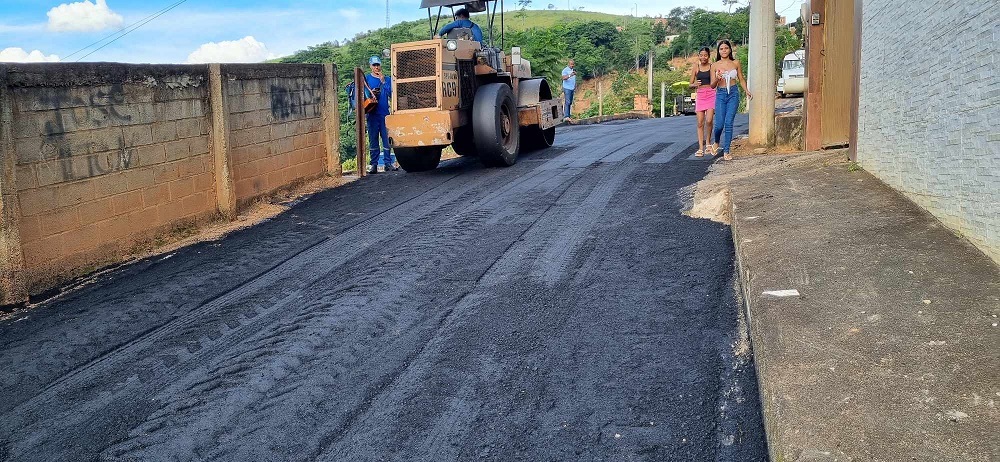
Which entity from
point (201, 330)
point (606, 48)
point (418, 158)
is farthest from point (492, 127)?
point (606, 48)

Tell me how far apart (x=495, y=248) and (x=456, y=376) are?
8.85 ft

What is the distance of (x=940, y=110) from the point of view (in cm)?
594

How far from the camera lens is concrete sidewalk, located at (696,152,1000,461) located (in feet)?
10.1

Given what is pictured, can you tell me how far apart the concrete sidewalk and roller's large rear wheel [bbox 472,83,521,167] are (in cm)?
558

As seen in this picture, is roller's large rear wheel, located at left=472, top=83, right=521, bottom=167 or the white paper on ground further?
roller's large rear wheel, located at left=472, top=83, right=521, bottom=167

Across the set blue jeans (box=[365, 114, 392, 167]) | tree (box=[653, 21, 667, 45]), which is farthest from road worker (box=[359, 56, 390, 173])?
tree (box=[653, 21, 667, 45])

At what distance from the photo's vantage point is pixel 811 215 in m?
6.68

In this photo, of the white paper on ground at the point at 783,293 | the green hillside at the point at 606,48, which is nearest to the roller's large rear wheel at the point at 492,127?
the white paper on ground at the point at 783,293

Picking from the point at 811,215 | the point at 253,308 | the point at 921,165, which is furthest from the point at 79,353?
the point at 921,165

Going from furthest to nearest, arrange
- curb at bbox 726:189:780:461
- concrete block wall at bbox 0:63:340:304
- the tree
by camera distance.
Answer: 1. the tree
2. concrete block wall at bbox 0:63:340:304
3. curb at bbox 726:189:780:461

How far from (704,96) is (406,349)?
25.6 ft

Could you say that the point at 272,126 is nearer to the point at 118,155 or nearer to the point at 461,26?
the point at 118,155

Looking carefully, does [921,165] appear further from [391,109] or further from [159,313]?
[391,109]

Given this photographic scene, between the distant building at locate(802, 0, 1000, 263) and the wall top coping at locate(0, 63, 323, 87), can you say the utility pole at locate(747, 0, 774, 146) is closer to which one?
the distant building at locate(802, 0, 1000, 263)
